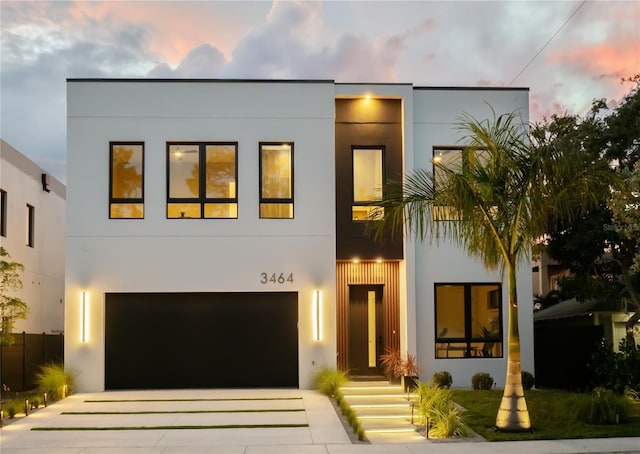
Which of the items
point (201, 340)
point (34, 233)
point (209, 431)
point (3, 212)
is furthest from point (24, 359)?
point (209, 431)

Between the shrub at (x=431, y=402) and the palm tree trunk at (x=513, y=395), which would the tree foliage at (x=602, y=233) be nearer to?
the palm tree trunk at (x=513, y=395)

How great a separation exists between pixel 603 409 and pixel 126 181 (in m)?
12.0

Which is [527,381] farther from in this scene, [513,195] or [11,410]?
[11,410]

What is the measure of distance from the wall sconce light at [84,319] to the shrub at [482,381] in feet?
30.5

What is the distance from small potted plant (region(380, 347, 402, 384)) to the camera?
1825 cm

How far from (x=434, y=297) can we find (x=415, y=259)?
41.4 inches

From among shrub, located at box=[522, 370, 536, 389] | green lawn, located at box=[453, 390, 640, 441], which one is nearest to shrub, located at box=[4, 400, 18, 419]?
green lawn, located at box=[453, 390, 640, 441]

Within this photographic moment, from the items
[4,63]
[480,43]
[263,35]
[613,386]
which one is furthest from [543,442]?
[4,63]

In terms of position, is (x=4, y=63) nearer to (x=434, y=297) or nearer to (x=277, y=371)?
(x=277, y=371)

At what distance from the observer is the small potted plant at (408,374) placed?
1783cm

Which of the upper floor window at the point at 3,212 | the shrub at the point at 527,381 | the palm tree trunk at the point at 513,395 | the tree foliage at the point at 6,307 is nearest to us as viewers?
the palm tree trunk at the point at 513,395

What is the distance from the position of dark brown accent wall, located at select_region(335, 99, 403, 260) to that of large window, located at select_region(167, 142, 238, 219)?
8.63ft

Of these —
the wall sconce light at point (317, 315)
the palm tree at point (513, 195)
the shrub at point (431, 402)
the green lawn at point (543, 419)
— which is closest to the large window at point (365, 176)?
the wall sconce light at point (317, 315)

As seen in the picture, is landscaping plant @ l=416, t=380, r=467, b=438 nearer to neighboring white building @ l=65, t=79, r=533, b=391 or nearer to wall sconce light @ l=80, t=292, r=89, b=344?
neighboring white building @ l=65, t=79, r=533, b=391
